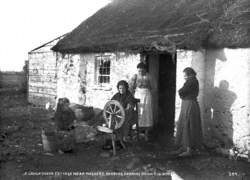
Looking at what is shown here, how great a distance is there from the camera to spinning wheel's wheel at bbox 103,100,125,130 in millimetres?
6961

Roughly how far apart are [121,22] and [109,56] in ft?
6.03

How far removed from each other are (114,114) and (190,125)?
5.85 feet

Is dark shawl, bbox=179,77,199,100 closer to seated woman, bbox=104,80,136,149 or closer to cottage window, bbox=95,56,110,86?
seated woman, bbox=104,80,136,149

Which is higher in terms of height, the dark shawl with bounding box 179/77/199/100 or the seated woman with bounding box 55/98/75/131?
the dark shawl with bounding box 179/77/199/100

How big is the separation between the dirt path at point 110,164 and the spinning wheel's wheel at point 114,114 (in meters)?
0.80

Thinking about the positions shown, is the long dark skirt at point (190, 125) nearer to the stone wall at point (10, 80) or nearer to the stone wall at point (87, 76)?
the stone wall at point (87, 76)

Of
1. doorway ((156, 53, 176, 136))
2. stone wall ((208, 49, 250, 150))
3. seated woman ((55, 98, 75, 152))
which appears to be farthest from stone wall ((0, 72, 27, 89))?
stone wall ((208, 49, 250, 150))

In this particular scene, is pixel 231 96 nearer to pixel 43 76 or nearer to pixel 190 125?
pixel 190 125

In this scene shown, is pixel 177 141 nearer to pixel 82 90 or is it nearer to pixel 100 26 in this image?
pixel 82 90

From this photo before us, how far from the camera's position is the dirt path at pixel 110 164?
607cm

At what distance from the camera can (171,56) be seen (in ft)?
32.5

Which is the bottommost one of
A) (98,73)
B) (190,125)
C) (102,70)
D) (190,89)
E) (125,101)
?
(190,125)

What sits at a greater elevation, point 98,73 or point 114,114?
point 98,73

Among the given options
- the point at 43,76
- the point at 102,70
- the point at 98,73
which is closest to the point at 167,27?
A: the point at 102,70
